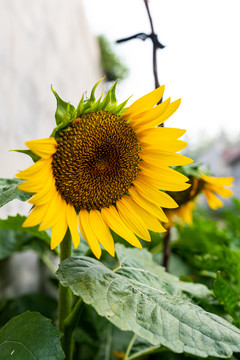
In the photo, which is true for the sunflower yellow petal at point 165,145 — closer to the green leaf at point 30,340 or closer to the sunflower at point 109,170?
the sunflower at point 109,170

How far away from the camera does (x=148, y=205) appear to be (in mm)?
474

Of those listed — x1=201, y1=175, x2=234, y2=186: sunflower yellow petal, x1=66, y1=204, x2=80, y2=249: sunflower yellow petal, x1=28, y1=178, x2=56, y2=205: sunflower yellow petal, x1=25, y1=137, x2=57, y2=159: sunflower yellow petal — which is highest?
x1=25, y1=137, x2=57, y2=159: sunflower yellow petal

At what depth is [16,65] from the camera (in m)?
1.09

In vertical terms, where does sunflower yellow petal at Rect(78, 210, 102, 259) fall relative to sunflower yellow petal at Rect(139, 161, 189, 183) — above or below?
below

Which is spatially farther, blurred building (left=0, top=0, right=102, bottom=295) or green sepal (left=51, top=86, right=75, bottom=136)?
blurred building (left=0, top=0, right=102, bottom=295)

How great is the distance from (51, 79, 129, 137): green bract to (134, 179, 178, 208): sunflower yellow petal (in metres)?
0.11

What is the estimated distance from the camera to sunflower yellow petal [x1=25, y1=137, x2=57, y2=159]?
0.35m

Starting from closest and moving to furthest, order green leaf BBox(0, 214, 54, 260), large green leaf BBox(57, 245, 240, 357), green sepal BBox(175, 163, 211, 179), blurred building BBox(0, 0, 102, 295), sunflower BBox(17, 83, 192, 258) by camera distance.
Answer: large green leaf BBox(57, 245, 240, 357), sunflower BBox(17, 83, 192, 258), green sepal BBox(175, 163, 211, 179), green leaf BBox(0, 214, 54, 260), blurred building BBox(0, 0, 102, 295)

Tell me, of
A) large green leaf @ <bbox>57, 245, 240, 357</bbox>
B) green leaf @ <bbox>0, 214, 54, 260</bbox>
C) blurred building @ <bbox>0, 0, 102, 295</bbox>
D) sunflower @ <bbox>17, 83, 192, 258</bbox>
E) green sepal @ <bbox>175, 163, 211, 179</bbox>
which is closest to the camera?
large green leaf @ <bbox>57, 245, 240, 357</bbox>

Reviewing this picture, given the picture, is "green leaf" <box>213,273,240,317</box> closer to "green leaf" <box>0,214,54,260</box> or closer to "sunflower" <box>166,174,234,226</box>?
"sunflower" <box>166,174,234,226</box>

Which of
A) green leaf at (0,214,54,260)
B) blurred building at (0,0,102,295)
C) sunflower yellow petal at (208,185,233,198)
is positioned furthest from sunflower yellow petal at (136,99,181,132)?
blurred building at (0,0,102,295)

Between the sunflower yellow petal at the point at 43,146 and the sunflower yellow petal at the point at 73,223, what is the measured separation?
0.08 metres

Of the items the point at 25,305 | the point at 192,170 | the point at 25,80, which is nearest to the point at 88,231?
the point at 192,170

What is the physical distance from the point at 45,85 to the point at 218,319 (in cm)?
130
